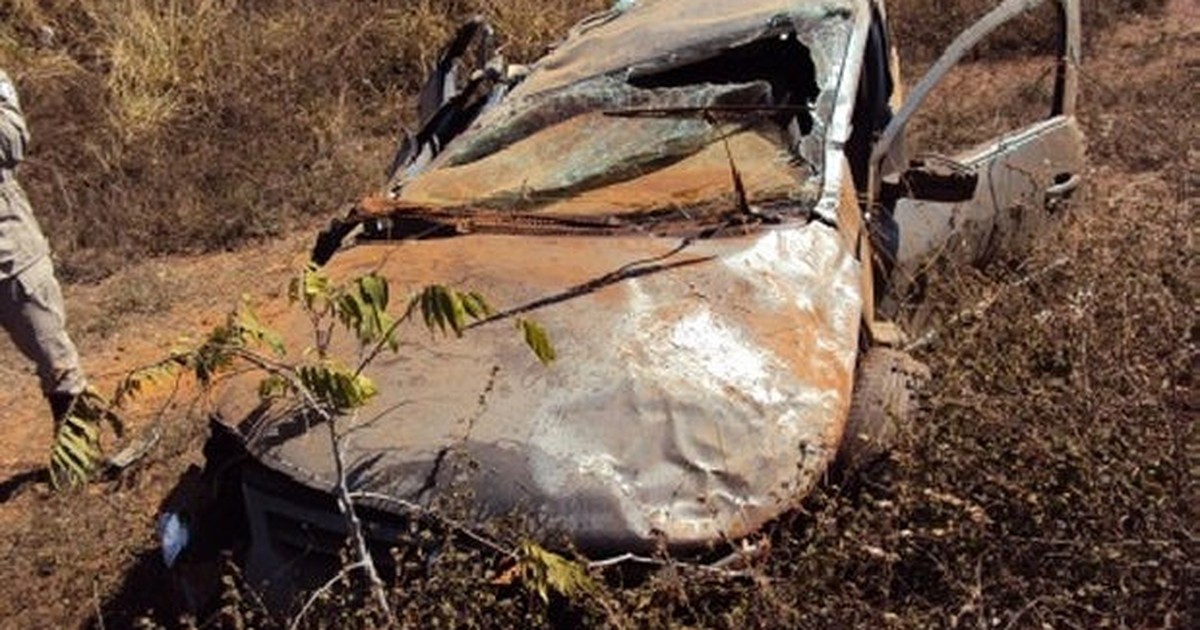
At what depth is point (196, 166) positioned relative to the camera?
26.3ft

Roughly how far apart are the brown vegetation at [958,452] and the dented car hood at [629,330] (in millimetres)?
176

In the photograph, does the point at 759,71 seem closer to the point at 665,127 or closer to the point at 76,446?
the point at 665,127

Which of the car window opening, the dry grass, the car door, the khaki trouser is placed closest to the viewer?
the car door

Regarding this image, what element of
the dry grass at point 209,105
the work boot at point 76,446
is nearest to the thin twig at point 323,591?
the work boot at point 76,446

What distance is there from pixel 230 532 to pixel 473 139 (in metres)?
1.59

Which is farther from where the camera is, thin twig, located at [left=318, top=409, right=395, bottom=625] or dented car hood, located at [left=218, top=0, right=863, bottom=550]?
dented car hood, located at [left=218, top=0, right=863, bottom=550]

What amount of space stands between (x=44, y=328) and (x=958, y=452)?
11.5ft

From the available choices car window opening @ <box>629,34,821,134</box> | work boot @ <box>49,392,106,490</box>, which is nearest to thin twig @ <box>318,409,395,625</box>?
work boot @ <box>49,392,106,490</box>

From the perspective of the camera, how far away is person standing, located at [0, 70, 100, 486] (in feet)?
16.6

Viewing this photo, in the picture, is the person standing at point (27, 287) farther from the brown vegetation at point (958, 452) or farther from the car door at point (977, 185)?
the car door at point (977, 185)

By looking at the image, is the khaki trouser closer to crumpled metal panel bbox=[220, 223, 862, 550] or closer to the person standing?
the person standing

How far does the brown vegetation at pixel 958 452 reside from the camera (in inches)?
119

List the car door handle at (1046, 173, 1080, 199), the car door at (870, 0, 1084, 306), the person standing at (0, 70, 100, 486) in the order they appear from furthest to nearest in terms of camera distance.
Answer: the person standing at (0, 70, 100, 486), the car door handle at (1046, 173, 1080, 199), the car door at (870, 0, 1084, 306)

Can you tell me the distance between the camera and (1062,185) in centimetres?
494
